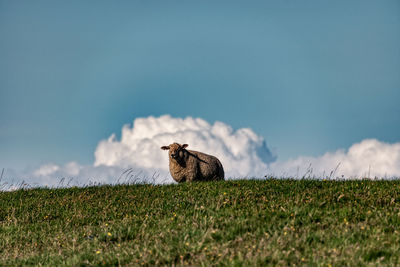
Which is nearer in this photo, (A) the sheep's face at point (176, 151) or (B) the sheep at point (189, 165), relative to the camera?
(A) the sheep's face at point (176, 151)

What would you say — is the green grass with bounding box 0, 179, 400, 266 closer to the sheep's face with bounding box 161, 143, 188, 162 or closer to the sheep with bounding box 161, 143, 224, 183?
the sheep's face with bounding box 161, 143, 188, 162

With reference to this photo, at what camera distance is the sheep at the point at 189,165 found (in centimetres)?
1873

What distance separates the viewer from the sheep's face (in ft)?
60.6

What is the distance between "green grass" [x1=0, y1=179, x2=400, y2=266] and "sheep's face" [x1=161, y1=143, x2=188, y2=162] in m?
1.76

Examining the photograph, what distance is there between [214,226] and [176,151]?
8513 millimetres

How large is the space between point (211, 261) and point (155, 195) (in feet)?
26.5

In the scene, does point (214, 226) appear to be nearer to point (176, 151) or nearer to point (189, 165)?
point (176, 151)

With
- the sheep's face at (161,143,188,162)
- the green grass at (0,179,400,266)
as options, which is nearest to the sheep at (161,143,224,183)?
the sheep's face at (161,143,188,162)

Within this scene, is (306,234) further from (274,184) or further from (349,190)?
(274,184)

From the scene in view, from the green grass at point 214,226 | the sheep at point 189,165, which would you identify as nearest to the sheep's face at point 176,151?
the sheep at point 189,165

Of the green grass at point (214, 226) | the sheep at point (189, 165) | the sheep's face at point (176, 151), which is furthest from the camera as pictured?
the sheep at point (189, 165)

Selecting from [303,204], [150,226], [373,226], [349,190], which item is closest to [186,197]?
[150,226]

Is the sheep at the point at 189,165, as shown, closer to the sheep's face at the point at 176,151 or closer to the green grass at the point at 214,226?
the sheep's face at the point at 176,151

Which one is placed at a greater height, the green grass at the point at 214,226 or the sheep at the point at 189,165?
the sheep at the point at 189,165
